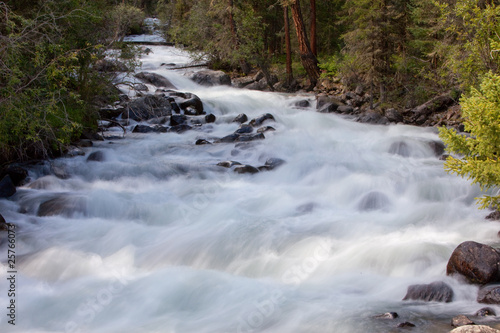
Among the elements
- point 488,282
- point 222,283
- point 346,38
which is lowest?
point 222,283

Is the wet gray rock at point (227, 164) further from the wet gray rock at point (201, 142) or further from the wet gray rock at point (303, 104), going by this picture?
the wet gray rock at point (303, 104)

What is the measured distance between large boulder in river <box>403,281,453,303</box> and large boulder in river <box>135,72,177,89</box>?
18.5 metres

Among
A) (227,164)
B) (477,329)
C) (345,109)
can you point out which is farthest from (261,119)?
(477,329)

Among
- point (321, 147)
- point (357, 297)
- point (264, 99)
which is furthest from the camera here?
point (264, 99)

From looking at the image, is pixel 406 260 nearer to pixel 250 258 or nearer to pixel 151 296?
pixel 250 258

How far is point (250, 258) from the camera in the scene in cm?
742

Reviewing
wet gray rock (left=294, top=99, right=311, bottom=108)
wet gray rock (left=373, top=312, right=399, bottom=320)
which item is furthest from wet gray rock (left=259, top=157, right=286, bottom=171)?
wet gray rock (left=294, top=99, right=311, bottom=108)

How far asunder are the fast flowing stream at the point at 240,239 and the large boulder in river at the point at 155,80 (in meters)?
9.42

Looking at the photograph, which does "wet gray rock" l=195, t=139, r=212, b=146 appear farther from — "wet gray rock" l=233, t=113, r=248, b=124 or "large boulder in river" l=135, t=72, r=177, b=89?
"large boulder in river" l=135, t=72, r=177, b=89

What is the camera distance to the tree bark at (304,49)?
70.3ft

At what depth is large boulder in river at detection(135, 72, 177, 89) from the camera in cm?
2231

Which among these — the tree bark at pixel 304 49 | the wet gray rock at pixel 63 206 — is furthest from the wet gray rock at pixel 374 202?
the tree bark at pixel 304 49

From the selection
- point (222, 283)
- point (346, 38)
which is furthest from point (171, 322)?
point (346, 38)

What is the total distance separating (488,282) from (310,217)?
3874mm
